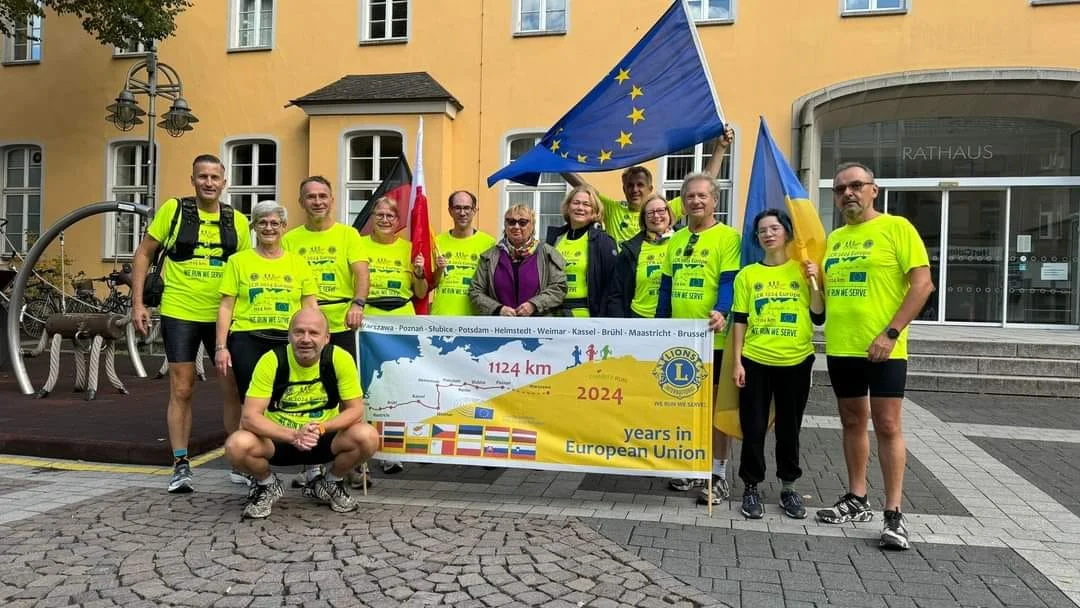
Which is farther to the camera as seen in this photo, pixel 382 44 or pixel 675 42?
pixel 382 44

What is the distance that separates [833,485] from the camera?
5.04 m

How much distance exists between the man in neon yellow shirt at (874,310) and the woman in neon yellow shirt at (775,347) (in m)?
0.18

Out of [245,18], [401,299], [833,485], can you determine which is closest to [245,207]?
[245,18]

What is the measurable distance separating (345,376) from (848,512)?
297 cm

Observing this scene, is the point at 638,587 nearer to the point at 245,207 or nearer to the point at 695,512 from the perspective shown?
the point at 695,512

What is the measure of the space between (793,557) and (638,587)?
0.92m

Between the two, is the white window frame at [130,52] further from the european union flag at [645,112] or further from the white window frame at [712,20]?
the european union flag at [645,112]

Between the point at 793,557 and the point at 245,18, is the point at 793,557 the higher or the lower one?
the lower one

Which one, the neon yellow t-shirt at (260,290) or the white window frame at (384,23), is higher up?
the white window frame at (384,23)

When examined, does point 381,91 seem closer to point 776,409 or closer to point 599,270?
point 599,270

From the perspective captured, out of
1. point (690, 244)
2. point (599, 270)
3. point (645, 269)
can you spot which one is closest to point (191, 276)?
point (599, 270)

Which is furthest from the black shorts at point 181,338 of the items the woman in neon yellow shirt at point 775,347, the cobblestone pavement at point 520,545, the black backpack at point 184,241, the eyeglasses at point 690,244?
the woman in neon yellow shirt at point 775,347

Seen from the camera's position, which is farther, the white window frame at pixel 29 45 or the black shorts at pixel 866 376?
the white window frame at pixel 29 45

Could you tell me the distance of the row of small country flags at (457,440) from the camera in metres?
4.65
